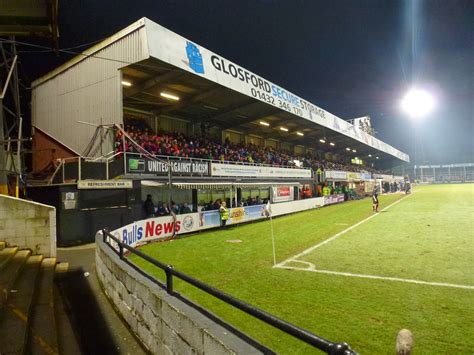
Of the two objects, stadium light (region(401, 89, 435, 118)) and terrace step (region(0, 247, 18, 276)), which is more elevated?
stadium light (region(401, 89, 435, 118))

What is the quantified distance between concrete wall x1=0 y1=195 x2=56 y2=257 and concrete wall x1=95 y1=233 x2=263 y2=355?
16.5 ft

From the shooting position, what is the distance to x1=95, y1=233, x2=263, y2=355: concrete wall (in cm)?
330

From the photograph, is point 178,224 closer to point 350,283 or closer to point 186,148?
point 186,148

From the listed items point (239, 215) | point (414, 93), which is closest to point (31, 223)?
point (239, 215)

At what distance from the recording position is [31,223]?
10898 millimetres

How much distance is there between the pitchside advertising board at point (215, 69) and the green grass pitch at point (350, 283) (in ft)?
31.9

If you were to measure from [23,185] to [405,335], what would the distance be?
19052 mm

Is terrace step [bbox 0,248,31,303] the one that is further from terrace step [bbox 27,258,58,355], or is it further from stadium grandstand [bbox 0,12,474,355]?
terrace step [bbox 27,258,58,355]

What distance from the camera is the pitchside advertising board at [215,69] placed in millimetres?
17500

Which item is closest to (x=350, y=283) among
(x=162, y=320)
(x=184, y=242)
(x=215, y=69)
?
(x=162, y=320)

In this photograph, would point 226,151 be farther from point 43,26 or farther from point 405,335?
point 405,335

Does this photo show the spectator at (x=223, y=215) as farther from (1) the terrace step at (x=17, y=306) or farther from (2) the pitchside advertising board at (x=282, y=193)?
(2) the pitchside advertising board at (x=282, y=193)

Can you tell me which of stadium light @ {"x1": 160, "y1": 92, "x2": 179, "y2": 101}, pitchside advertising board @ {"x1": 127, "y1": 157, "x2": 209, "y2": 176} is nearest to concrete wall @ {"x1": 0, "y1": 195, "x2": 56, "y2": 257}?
pitchside advertising board @ {"x1": 127, "y1": 157, "x2": 209, "y2": 176}

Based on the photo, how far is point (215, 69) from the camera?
70.1ft
